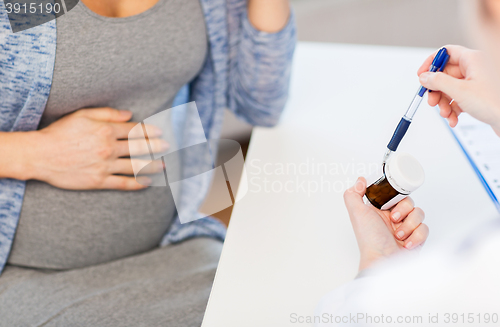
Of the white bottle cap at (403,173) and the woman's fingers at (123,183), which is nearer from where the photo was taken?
the white bottle cap at (403,173)

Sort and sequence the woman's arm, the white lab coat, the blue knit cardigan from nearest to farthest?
1. the white lab coat
2. the blue knit cardigan
3. the woman's arm

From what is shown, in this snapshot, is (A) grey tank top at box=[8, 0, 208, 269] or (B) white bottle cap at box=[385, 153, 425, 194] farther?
(A) grey tank top at box=[8, 0, 208, 269]

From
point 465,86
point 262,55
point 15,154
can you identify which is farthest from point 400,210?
point 15,154

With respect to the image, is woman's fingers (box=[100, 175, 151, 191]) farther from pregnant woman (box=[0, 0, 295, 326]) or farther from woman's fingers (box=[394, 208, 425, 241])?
woman's fingers (box=[394, 208, 425, 241])

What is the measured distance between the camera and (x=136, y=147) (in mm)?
532

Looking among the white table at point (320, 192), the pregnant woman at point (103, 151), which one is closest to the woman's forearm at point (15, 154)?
the pregnant woman at point (103, 151)

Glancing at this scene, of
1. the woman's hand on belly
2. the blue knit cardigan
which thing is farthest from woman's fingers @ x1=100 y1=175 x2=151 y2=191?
the blue knit cardigan

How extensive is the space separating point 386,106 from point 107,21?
16.1 inches

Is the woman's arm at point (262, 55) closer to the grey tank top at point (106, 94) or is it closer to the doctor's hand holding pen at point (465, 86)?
the grey tank top at point (106, 94)

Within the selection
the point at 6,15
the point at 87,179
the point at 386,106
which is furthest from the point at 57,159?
the point at 386,106

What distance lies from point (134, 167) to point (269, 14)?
29cm

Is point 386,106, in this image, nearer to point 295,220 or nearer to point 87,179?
point 295,220

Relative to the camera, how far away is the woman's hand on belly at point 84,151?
1.62 ft

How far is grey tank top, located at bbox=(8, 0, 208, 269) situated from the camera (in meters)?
0.48
